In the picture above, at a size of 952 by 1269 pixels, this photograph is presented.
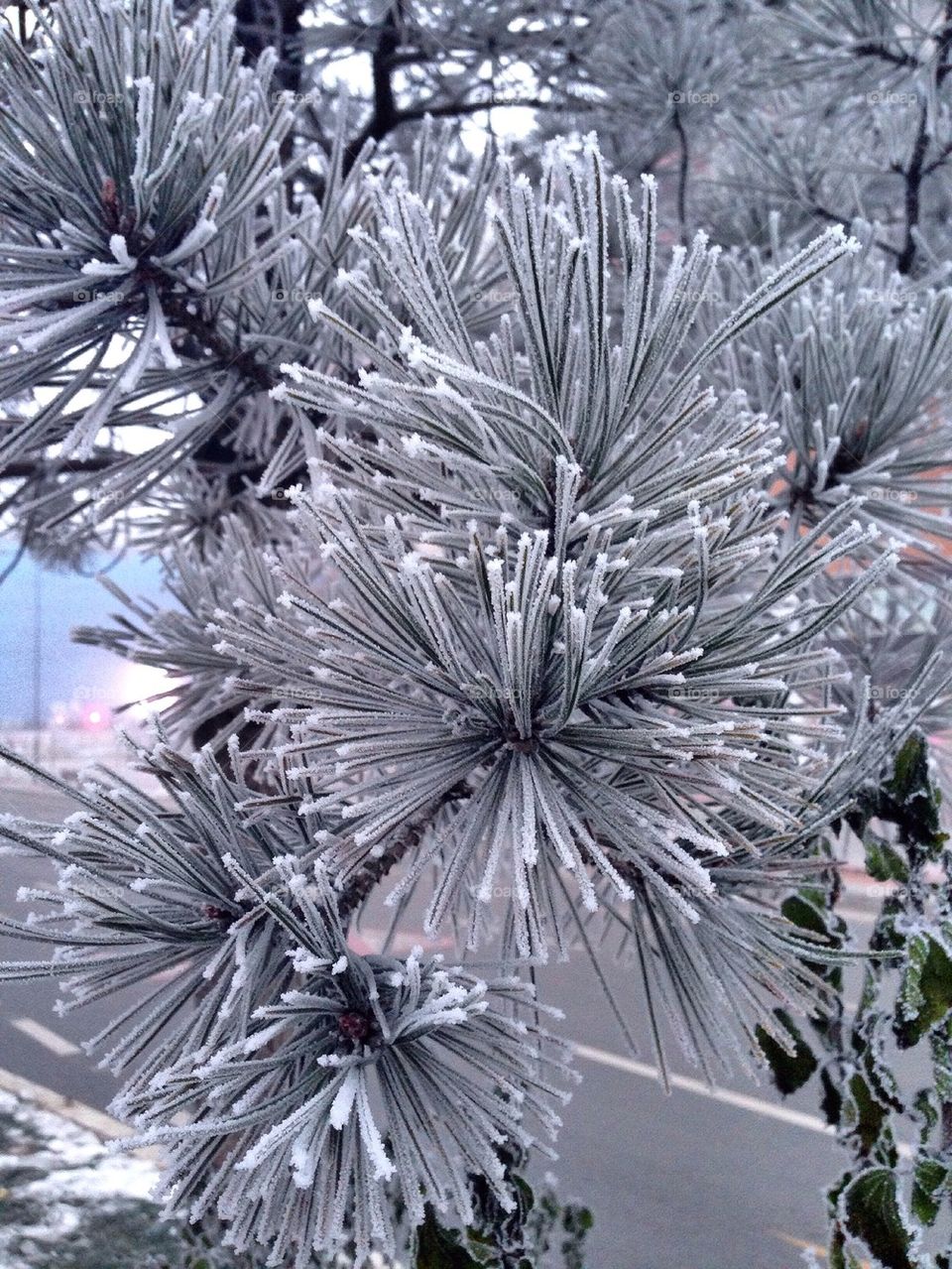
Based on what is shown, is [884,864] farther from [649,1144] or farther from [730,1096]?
[730,1096]

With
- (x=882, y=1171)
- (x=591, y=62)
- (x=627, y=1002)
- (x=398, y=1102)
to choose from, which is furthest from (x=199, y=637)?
(x=627, y=1002)

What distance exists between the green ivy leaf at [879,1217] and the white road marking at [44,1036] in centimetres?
69

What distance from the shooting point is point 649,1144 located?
1948 millimetres

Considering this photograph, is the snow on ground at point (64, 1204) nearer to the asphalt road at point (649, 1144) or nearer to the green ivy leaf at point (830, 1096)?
the asphalt road at point (649, 1144)

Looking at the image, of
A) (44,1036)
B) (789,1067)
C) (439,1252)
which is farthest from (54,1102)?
(789,1067)

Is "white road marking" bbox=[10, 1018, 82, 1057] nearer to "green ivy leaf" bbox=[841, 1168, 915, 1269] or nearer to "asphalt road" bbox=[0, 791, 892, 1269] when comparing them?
"asphalt road" bbox=[0, 791, 892, 1269]

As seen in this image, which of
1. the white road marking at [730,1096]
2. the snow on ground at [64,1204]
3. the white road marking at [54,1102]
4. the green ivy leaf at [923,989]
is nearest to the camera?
the green ivy leaf at [923,989]

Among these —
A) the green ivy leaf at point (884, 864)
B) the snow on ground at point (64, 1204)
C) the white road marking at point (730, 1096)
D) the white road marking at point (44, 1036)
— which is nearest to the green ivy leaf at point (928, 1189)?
the green ivy leaf at point (884, 864)

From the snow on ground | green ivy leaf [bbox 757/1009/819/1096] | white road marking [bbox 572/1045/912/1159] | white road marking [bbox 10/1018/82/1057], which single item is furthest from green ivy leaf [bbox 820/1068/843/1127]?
white road marking [bbox 572/1045/912/1159]

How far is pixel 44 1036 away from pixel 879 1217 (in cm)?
75

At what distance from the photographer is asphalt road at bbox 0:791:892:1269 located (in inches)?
39.4

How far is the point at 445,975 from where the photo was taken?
1.42ft

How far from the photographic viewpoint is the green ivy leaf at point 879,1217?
56 centimetres

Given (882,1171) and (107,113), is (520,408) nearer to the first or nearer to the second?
(107,113)
